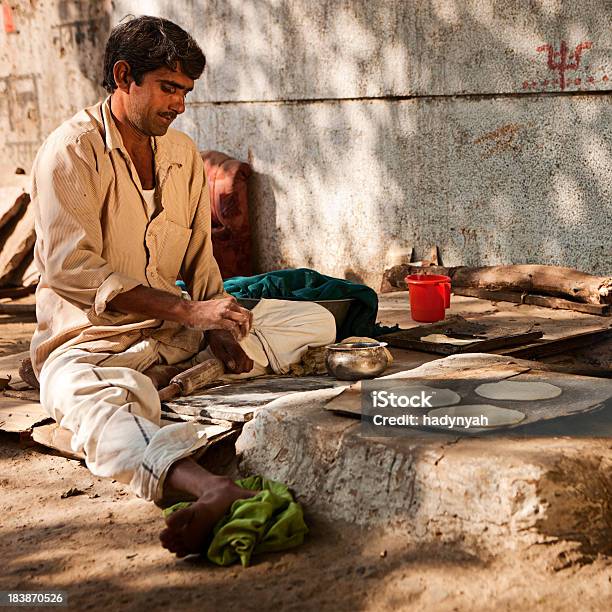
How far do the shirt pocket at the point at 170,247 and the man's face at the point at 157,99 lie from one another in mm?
413

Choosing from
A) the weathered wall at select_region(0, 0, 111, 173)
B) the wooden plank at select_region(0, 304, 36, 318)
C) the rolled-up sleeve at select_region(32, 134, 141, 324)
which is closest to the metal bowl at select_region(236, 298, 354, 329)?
the rolled-up sleeve at select_region(32, 134, 141, 324)

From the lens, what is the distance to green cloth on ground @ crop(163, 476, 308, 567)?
2578 millimetres

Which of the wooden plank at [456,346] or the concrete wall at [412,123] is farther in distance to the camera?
the concrete wall at [412,123]

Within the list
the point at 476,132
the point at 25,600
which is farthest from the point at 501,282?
the point at 25,600

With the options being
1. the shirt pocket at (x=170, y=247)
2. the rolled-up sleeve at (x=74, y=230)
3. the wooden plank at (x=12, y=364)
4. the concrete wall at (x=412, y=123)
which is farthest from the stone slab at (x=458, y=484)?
the concrete wall at (x=412, y=123)

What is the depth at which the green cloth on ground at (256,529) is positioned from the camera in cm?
258

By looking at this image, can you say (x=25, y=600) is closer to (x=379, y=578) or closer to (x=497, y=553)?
(x=379, y=578)

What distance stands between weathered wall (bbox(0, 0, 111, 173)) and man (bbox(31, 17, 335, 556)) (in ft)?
18.9

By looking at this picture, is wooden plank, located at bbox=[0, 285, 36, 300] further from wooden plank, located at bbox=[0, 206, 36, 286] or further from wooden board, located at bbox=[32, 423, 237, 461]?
wooden board, located at bbox=[32, 423, 237, 461]

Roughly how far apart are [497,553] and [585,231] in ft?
12.3

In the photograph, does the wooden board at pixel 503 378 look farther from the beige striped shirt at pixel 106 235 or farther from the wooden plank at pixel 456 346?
the beige striped shirt at pixel 106 235

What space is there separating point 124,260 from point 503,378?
1.52 metres

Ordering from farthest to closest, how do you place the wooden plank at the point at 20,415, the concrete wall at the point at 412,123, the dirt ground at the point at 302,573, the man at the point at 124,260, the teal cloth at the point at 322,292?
the concrete wall at the point at 412,123 < the teal cloth at the point at 322,292 < the wooden plank at the point at 20,415 < the man at the point at 124,260 < the dirt ground at the point at 302,573

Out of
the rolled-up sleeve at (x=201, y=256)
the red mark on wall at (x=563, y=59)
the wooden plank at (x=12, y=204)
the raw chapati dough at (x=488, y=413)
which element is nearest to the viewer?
the raw chapati dough at (x=488, y=413)
